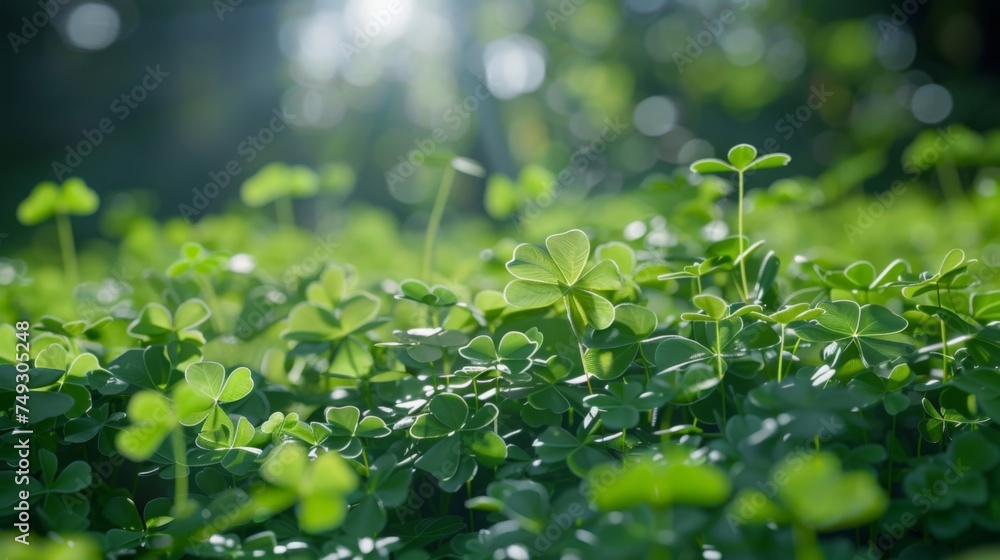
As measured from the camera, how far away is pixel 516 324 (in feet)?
3.01

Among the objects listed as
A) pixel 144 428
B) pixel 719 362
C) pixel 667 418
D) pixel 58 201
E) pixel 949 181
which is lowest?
pixel 949 181

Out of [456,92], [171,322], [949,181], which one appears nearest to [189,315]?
[171,322]

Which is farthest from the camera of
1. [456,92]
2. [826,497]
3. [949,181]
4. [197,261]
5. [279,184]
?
[456,92]

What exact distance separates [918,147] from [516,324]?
1303mm

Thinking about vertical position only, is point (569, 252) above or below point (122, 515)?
above

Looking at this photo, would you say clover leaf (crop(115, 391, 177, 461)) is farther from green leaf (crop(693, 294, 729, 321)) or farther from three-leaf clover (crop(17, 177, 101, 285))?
three-leaf clover (crop(17, 177, 101, 285))

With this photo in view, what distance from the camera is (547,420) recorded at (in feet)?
2.51

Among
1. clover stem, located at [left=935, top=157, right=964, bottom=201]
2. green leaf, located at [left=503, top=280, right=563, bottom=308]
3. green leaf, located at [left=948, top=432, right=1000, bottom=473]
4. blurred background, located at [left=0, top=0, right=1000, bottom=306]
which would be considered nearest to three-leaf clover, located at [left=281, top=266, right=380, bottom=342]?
green leaf, located at [left=503, top=280, right=563, bottom=308]

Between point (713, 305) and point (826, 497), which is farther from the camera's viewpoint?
point (713, 305)

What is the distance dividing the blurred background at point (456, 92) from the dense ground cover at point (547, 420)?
8.77ft

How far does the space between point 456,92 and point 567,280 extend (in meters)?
5.73

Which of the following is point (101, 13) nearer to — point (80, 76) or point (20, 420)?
point (80, 76)

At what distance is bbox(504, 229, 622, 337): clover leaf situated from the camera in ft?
2.44

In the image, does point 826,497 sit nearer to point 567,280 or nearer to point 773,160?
point 567,280
